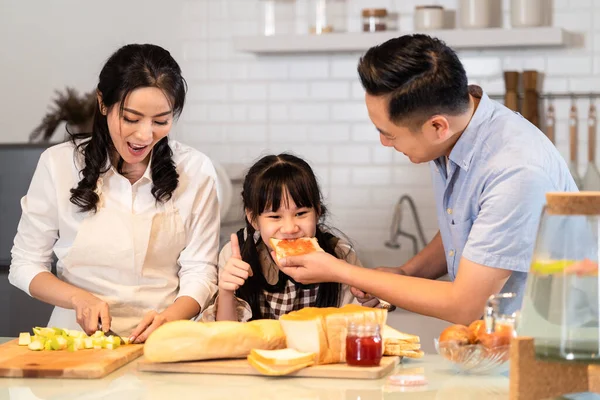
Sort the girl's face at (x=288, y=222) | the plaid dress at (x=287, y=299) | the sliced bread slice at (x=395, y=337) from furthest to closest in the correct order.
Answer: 1. the plaid dress at (x=287, y=299)
2. the girl's face at (x=288, y=222)
3. the sliced bread slice at (x=395, y=337)

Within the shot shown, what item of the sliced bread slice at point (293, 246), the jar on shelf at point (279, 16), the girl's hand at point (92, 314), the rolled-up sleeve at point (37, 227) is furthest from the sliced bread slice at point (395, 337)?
the jar on shelf at point (279, 16)

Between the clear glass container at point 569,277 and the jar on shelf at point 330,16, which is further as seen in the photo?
the jar on shelf at point 330,16

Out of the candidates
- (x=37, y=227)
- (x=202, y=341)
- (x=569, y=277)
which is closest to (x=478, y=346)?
(x=569, y=277)

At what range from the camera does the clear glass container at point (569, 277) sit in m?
1.54

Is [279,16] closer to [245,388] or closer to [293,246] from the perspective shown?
[293,246]

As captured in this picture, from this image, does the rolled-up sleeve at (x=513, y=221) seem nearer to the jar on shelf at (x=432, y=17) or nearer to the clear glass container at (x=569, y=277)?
the clear glass container at (x=569, y=277)

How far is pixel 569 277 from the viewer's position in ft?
5.08

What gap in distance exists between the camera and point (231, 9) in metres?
5.05

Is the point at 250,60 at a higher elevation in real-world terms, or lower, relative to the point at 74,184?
higher

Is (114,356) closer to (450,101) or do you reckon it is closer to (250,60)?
(450,101)

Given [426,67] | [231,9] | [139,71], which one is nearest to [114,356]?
[139,71]

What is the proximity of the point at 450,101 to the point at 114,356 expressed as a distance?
109cm

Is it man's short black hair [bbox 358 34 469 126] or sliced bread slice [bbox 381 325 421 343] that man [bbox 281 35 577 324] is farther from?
sliced bread slice [bbox 381 325 421 343]

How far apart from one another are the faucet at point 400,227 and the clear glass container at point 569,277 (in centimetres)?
329
